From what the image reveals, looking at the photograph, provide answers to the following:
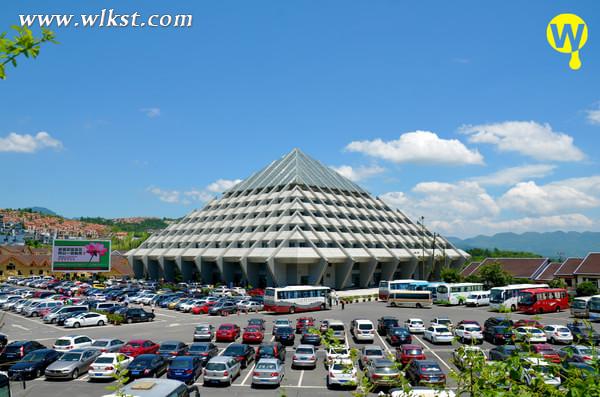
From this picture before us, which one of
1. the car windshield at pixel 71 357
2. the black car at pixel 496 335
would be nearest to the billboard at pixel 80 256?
the car windshield at pixel 71 357

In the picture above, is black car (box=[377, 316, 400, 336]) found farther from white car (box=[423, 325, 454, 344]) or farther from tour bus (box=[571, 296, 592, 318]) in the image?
tour bus (box=[571, 296, 592, 318])

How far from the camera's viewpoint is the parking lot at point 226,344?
23375 millimetres

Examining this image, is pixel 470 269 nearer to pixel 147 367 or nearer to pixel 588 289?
pixel 588 289

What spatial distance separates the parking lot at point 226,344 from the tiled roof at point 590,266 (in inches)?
1017

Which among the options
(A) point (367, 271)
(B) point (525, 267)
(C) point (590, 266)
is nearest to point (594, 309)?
(C) point (590, 266)

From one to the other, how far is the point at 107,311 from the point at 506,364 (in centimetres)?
5319

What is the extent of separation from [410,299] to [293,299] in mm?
17497

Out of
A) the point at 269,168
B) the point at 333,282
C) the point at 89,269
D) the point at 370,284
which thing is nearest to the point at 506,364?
the point at 333,282

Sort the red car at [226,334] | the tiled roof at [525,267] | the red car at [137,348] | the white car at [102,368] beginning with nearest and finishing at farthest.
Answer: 1. the white car at [102,368]
2. the red car at [137,348]
3. the red car at [226,334]
4. the tiled roof at [525,267]

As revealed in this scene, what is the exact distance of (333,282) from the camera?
9400 cm

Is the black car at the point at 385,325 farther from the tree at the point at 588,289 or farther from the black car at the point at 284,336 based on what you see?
the tree at the point at 588,289

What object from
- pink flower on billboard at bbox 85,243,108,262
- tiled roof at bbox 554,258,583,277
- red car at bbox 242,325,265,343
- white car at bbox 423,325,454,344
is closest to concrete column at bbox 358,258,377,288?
tiled roof at bbox 554,258,583,277

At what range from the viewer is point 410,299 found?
218 ft

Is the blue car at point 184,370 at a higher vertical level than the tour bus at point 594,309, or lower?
higher
